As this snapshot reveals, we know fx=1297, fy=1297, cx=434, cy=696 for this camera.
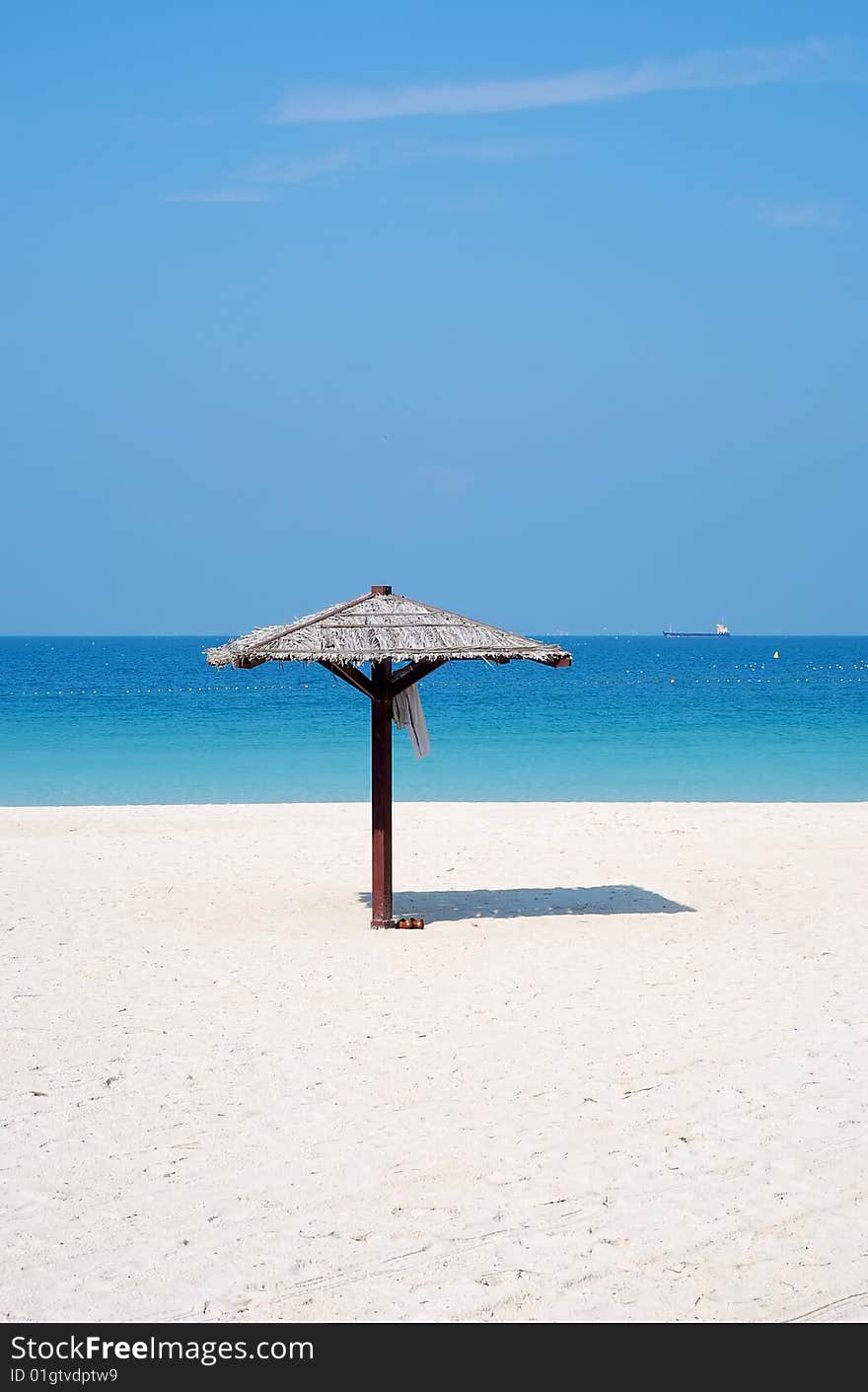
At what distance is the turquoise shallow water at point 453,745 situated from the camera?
21.0 m

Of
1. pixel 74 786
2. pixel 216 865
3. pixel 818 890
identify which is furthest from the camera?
pixel 74 786

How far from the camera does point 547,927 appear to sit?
8992 millimetres

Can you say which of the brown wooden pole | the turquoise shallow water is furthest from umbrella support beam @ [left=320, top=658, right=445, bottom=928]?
the turquoise shallow water

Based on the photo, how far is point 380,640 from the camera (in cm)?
855

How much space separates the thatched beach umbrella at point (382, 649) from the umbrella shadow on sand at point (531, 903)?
899 millimetres

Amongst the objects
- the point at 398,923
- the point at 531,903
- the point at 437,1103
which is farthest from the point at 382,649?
the point at 437,1103

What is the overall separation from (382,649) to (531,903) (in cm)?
269

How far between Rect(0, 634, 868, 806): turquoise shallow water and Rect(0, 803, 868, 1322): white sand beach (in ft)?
34.2

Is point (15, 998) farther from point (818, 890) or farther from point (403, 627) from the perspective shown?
point (818, 890)

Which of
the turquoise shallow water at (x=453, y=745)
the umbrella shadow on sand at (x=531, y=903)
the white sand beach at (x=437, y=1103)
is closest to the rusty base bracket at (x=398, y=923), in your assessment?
the white sand beach at (x=437, y=1103)

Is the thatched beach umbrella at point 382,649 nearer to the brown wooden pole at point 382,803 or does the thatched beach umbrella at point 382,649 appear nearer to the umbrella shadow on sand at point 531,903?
the brown wooden pole at point 382,803

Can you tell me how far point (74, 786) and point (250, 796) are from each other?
11.2 ft

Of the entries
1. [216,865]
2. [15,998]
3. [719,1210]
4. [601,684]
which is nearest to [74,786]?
[216,865]

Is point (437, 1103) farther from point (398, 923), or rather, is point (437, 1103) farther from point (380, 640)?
point (380, 640)
